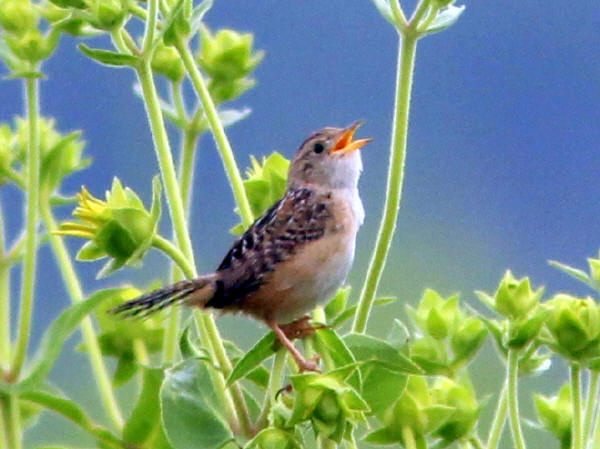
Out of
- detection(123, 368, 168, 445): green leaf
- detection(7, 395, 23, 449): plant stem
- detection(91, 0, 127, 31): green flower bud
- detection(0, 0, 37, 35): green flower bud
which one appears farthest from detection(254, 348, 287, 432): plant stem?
detection(0, 0, 37, 35): green flower bud

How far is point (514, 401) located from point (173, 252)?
311 millimetres

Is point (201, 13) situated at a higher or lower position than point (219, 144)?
higher

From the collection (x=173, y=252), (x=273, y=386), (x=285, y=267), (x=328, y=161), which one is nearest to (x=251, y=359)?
(x=273, y=386)

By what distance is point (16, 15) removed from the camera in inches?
50.0

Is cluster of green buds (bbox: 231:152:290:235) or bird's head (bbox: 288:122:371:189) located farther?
bird's head (bbox: 288:122:371:189)

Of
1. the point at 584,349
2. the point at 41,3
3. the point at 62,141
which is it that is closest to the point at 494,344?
the point at 584,349

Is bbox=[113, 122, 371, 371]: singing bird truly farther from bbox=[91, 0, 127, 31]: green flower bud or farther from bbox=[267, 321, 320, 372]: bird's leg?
bbox=[91, 0, 127, 31]: green flower bud

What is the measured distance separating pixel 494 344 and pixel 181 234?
29 centimetres

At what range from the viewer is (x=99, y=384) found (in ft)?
3.53

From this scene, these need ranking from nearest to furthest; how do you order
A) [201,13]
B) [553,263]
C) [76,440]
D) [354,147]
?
1. [553,263]
2. [201,13]
3. [76,440]
4. [354,147]

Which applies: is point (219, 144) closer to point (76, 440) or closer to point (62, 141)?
point (62, 141)

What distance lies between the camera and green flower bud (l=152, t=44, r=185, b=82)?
4.14ft

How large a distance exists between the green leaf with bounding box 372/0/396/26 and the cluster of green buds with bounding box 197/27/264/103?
0.22 metres

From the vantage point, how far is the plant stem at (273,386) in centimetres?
97
